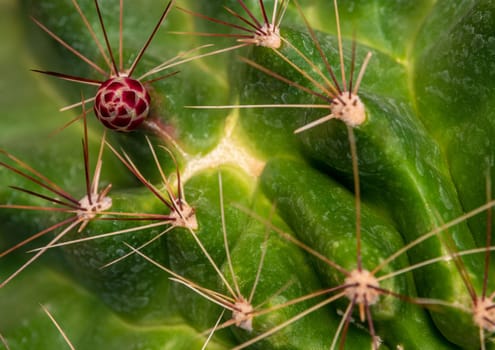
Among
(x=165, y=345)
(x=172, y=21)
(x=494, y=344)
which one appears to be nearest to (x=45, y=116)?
(x=172, y=21)

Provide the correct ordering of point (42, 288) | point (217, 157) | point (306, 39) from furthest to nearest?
1. point (42, 288)
2. point (217, 157)
3. point (306, 39)

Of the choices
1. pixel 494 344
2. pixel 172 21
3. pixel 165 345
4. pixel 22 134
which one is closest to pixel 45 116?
pixel 22 134

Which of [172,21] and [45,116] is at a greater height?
[172,21]

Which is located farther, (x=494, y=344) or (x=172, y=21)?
(x=172, y=21)

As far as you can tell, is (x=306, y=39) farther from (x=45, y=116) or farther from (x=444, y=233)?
(x=45, y=116)

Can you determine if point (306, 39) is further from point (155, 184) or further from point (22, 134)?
point (22, 134)

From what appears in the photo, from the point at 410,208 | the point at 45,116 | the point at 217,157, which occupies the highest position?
the point at 45,116

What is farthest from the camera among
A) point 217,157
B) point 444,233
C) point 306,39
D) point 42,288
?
point 42,288
